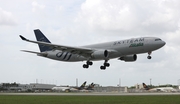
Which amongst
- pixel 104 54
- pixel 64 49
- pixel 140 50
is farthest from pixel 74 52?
pixel 140 50

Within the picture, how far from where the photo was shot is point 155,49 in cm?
5500

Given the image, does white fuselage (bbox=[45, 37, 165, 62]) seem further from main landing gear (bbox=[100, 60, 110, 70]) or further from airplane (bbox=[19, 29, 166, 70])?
main landing gear (bbox=[100, 60, 110, 70])

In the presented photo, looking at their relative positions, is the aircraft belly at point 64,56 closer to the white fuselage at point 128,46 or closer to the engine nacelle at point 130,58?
the white fuselage at point 128,46

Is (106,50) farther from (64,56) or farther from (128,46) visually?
(64,56)

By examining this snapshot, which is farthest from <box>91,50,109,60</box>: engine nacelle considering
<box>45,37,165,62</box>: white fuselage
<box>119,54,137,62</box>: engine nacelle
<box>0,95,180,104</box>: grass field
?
<box>0,95,180,104</box>: grass field

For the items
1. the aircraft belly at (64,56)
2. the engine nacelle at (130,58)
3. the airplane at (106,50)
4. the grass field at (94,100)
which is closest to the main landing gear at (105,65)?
the airplane at (106,50)

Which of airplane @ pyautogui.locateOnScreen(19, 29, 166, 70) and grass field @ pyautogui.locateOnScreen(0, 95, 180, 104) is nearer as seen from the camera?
grass field @ pyautogui.locateOnScreen(0, 95, 180, 104)

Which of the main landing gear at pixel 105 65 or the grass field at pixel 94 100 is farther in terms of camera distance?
the main landing gear at pixel 105 65

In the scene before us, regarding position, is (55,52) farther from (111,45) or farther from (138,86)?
(138,86)

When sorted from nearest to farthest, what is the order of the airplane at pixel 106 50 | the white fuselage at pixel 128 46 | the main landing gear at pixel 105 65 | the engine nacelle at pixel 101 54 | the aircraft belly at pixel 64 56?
1. the white fuselage at pixel 128 46
2. the airplane at pixel 106 50
3. the engine nacelle at pixel 101 54
4. the main landing gear at pixel 105 65
5. the aircraft belly at pixel 64 56

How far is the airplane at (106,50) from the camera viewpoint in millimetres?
55250

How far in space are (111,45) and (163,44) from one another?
9.65 m

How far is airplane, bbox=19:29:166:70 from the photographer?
181ft

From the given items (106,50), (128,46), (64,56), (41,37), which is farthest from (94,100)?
(41,37)
